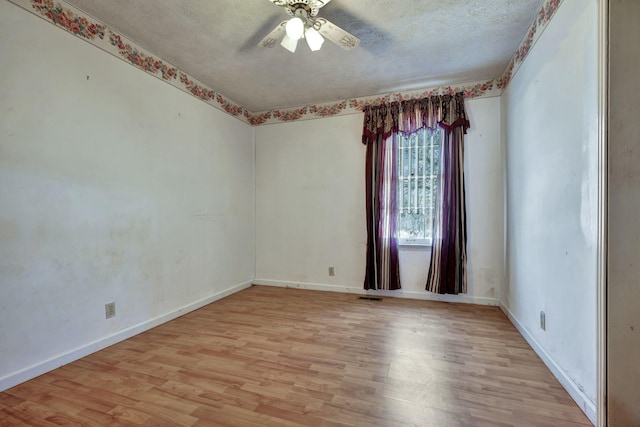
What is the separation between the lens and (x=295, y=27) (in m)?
1.80

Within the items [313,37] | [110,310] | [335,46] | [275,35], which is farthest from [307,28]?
[110,310]

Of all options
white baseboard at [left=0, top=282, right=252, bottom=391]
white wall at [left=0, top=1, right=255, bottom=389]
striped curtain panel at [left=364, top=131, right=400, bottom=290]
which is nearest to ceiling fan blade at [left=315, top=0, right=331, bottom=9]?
white wall at [left=0, top=1, right=255, bottom=389]

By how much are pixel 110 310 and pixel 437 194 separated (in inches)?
142

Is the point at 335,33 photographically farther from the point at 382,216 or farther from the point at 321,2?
the point at 382,216

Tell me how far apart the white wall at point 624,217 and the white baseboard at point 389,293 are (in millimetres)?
2039

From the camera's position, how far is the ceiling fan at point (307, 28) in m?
1.83

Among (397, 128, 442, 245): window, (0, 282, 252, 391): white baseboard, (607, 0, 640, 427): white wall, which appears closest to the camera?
(607, 0, 640, 427): white wall

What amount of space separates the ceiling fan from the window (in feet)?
5.95

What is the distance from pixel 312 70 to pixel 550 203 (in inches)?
99.1

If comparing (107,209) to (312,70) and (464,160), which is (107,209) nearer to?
(312,70)

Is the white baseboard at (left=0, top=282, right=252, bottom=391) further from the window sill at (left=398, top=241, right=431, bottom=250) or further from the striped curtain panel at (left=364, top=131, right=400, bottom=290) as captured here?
the window sill at (left=398, top=241, right=431, bottom=250)

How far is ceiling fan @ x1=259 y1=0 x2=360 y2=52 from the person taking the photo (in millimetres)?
1829

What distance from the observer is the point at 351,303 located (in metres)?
3.39

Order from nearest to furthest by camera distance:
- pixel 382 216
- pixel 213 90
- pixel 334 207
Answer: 1. pixel 213 90
2. pixel 382 216
3. pixel 334 207
